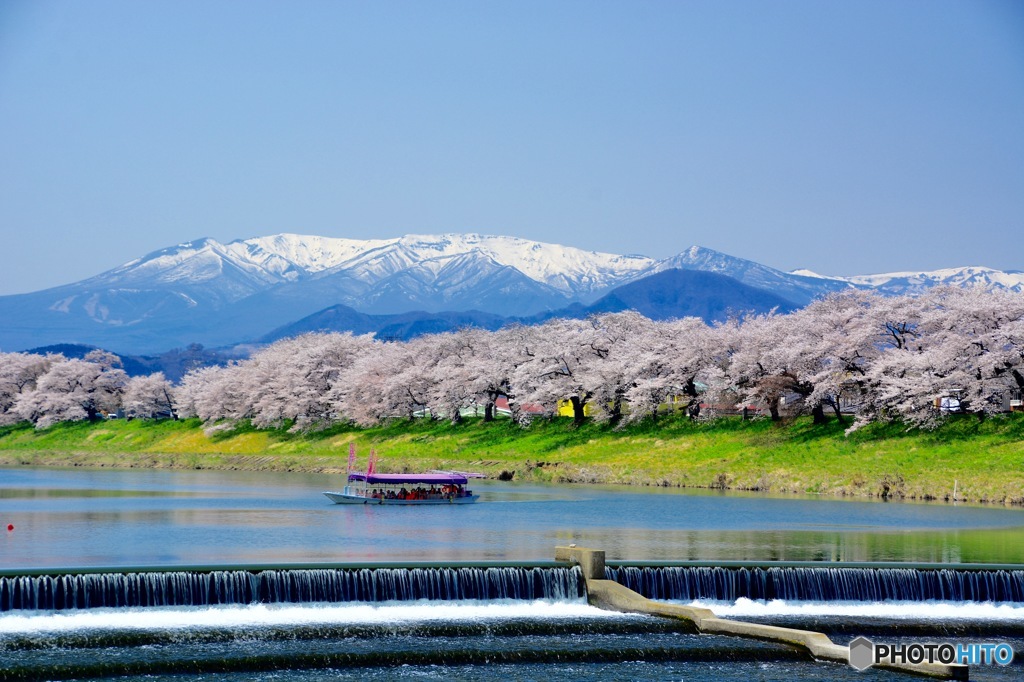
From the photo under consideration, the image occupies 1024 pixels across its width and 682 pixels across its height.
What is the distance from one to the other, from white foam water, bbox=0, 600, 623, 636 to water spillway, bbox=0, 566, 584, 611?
0.35m

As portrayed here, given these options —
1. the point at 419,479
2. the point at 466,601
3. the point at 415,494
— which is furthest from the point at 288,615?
the point at 415,494

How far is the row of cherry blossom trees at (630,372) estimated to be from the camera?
73.7 meters

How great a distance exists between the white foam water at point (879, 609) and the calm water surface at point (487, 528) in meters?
4.82

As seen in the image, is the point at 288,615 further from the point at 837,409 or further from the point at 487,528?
the point at 837,409

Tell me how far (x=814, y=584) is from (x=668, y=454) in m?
45.7

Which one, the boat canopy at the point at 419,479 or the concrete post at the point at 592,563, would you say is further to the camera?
the boat canopy at the point at 419,479

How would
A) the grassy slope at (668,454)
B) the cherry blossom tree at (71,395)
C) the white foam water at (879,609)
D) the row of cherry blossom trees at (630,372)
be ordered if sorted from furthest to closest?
the cherry blossom tree at (71,395) → the row of cherry blossom trees at (630,372) → the grassy slope at (668,454) → the white foam water at (879,609)

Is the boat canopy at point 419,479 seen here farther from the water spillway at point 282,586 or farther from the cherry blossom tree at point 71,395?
the cherry blossom tree at point 71,395

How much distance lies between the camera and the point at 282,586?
3353cm

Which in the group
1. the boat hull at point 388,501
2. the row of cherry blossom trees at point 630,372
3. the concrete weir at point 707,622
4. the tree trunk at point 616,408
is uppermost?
the row of cherry blossom trees at point 630,372

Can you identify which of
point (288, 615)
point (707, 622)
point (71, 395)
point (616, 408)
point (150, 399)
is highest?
point (71, 395)

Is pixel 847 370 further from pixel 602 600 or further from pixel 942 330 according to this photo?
pixel 602 600

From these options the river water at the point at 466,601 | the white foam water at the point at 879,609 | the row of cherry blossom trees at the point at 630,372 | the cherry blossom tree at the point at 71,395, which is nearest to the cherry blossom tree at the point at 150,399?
the row of cherry blossom trees at the point at 630,372

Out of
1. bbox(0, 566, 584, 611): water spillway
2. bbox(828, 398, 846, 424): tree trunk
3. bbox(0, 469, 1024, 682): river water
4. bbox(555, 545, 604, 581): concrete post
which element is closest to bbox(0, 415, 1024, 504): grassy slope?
bbox(828, 398, 846, 424): tree trunk
